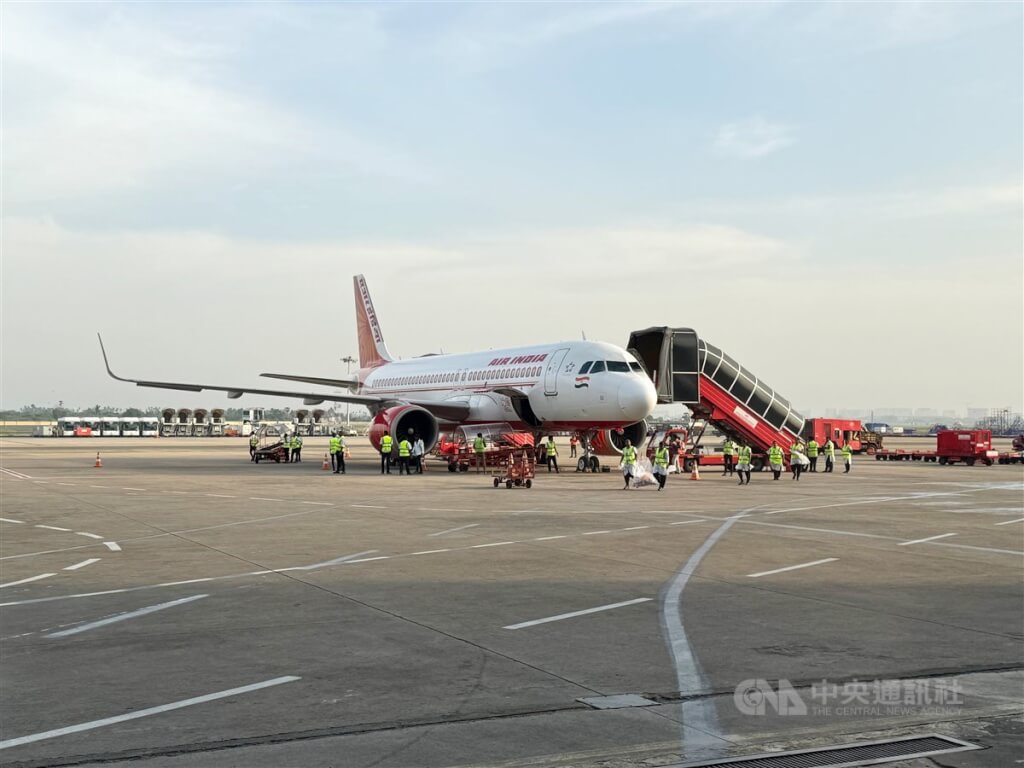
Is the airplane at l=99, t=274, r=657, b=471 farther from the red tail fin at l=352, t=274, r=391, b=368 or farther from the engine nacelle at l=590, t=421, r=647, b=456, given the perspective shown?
the red tail fin at l=352, t=274, r=391, b=368

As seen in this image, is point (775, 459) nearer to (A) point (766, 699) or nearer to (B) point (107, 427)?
(A) point (766, 699)

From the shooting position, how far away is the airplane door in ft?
119

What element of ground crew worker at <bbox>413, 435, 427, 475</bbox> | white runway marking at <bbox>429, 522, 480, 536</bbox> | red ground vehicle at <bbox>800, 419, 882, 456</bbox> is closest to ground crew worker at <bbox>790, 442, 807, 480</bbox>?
red ground vehicle at <bbox>800, 419, 882, 456</bbox>

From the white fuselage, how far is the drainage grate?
90.9ft

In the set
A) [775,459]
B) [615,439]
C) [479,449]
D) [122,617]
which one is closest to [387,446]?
[479,449]

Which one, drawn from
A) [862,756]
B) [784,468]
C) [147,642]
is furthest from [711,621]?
[784,468]

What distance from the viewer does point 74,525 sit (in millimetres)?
19250

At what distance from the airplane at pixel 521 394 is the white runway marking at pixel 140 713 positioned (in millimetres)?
27040

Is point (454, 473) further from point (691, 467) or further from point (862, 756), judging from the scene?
point (862, 756)

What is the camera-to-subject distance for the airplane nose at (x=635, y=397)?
3388 cm

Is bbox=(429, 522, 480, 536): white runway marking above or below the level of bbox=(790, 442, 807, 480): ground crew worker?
below

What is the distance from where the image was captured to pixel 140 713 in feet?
22.3

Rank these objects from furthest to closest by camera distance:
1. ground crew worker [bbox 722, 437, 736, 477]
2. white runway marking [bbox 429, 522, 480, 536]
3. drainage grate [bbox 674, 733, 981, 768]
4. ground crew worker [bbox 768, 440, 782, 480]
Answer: ground crew worker [bbox 722, 437, 736, 477], ground crew worker [bbox 768, 440, 782, 480], white runway marking [bbox 429, 522, 480, 536], drainage grate [bbox 674, 733, 981, 768]

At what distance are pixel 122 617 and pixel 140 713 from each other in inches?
145
